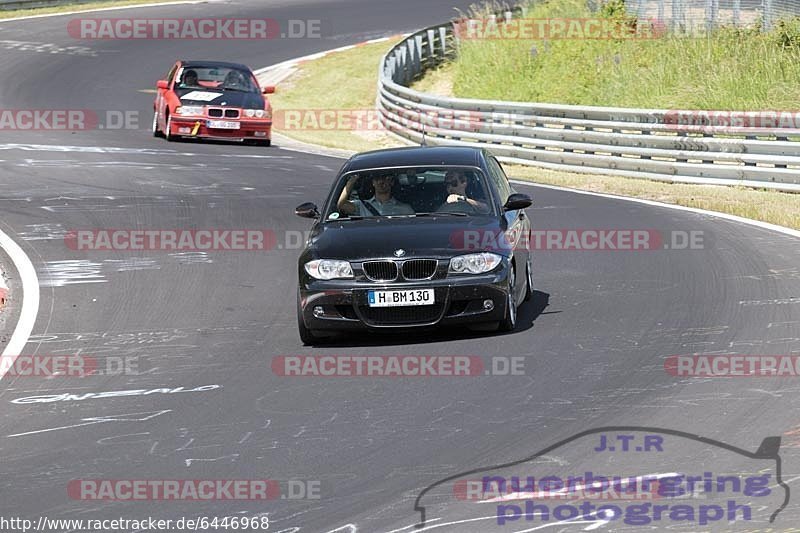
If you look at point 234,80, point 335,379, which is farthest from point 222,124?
point 335,379

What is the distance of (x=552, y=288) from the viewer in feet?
43.3

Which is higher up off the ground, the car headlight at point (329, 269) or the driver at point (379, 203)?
the driver at point (379, 203)

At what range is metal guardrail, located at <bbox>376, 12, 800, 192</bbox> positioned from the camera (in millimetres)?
21547

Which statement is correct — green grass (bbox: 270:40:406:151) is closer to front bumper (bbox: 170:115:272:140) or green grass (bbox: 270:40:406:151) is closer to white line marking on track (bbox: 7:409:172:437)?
front bumper (bbox: 170:115:272:140)

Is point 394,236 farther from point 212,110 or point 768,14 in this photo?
point 768,14

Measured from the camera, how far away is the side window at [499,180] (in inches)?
484

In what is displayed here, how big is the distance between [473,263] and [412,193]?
1232mm

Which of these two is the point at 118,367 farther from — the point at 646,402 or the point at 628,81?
the point at 628,81

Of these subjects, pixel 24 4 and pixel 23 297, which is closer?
pixel 23 297

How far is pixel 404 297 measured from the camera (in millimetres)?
10734

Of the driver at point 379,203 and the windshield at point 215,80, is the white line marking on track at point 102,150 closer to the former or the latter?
the windshield at point 215,80

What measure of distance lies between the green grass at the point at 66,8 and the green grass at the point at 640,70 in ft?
63.9

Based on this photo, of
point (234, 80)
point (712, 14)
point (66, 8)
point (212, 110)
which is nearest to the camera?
point (212, 110)

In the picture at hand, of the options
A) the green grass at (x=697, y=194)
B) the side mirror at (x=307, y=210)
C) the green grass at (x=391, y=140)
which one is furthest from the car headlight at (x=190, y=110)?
the side mirror at (x=307, y=210)
